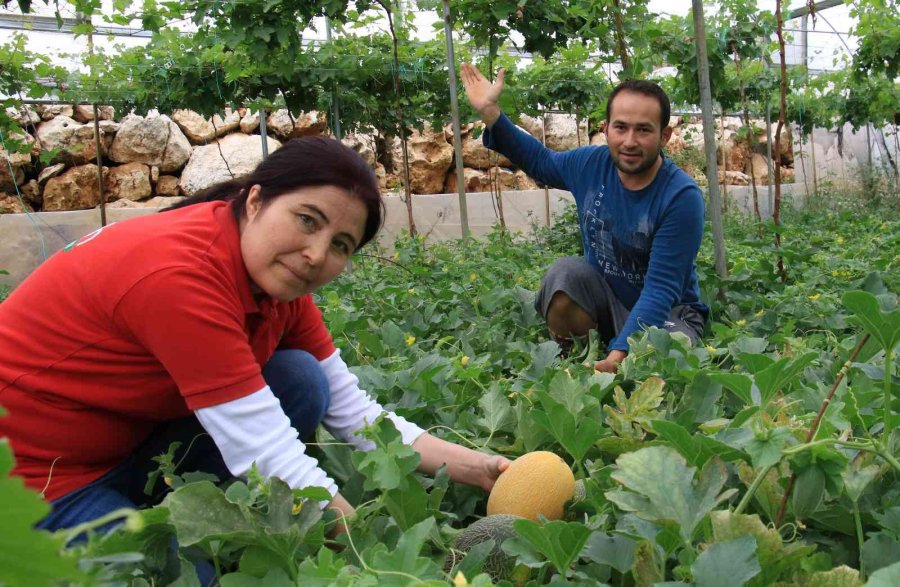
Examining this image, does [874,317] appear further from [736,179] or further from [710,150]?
[736,179]

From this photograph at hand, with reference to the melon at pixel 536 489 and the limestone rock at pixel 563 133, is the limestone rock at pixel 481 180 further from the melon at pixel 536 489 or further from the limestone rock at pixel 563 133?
the melon at pixel 536 489

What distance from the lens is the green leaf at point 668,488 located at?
1053 millimetres

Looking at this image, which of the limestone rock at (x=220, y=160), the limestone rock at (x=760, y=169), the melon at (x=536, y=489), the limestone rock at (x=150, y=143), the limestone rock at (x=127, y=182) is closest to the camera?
the melon at (x=536, y=489)

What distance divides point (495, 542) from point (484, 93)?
2409mm

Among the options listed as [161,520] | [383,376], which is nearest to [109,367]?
[161,520]

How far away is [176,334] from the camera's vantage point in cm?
135

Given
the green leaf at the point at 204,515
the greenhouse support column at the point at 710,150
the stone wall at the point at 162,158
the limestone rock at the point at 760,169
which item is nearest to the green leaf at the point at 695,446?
the green leaf at the point at 204,515

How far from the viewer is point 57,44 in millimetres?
10648

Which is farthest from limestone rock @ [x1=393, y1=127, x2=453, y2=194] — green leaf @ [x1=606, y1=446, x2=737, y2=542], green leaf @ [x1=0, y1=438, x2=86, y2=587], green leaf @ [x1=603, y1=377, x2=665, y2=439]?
green leaf @ [x1=0, y1=438, x2=86, y2=587]

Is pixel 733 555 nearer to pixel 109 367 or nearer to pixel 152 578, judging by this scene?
pixel 152 578

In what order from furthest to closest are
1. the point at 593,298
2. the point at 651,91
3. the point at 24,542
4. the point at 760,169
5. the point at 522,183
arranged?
the point at 760,169 → the point at 522,183 → the point at 593,298 → the point at 651,91 → the point at 24,542

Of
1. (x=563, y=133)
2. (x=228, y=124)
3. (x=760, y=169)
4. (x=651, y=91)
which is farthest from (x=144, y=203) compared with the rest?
(x=760, y=169)

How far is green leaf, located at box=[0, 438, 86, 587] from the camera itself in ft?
1.13

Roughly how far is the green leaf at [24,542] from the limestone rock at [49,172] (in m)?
12.5
